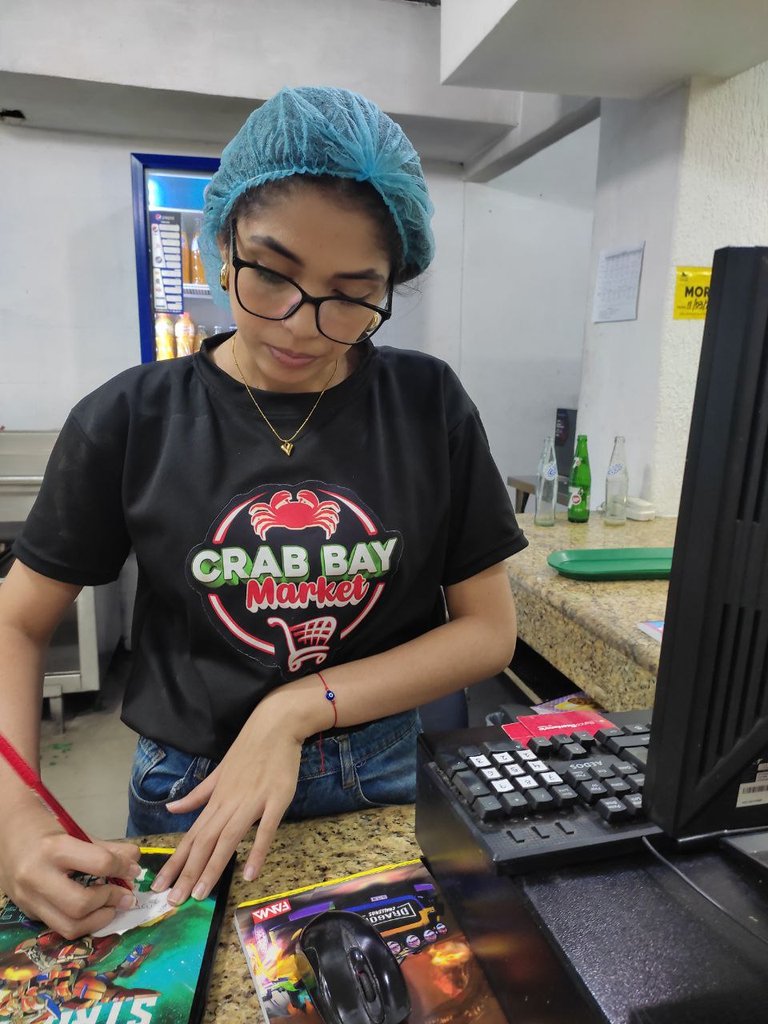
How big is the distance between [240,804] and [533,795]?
0.93 ft

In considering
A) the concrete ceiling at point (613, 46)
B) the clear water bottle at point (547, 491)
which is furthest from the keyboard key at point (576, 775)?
the concrete ceiling at point (613, 46)

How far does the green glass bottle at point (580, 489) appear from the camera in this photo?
193 centimetres

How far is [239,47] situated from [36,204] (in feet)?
3.27

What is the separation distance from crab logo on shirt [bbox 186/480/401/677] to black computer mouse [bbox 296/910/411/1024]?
13.0 inches

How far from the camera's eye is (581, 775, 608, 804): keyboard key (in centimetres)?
45

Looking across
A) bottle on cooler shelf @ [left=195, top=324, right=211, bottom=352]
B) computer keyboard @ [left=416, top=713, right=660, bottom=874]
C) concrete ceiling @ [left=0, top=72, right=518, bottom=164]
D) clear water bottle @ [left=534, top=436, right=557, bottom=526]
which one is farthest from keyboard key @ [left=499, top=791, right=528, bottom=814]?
bottle on cooler shelf @ [left=195, top=324, right=211, bottom=352]

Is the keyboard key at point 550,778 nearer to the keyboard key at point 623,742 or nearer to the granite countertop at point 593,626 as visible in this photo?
the keyboard key at point 623,742

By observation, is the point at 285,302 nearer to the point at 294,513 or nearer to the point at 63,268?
the point at 294,513

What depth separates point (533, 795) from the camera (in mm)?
455

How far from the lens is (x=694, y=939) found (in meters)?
0.36

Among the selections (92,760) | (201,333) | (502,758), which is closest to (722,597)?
(502,758)

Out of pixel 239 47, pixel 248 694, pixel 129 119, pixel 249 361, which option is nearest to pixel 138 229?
pixel 129 119

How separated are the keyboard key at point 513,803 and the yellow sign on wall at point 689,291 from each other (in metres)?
1.84

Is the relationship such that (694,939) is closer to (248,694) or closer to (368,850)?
(368,850)
